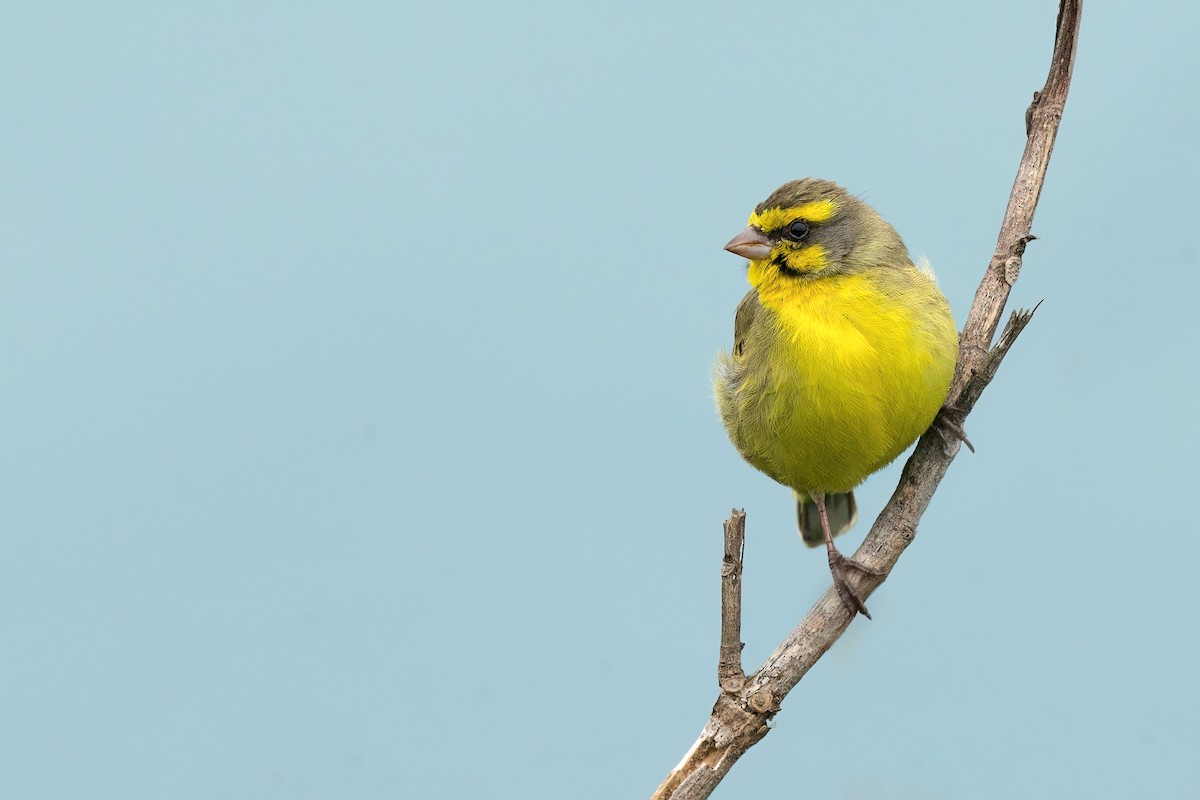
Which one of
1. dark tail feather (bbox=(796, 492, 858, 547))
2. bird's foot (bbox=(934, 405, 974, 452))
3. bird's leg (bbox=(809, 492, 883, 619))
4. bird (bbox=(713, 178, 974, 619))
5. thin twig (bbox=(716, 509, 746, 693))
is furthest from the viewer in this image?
dark tail feather (bbox=(796, 492, 858, 547))

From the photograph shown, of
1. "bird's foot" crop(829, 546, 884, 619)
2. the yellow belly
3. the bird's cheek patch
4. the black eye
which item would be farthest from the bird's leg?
the black eye

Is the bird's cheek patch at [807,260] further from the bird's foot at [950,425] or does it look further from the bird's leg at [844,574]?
the bird's leg at [844,574]

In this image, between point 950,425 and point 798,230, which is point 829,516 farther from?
point 798,230

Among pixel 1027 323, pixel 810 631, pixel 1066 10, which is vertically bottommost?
pixel 810 631

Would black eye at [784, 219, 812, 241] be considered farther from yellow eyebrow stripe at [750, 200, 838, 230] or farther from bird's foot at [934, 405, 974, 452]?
bird's foot at [934, 405, 974, 452]

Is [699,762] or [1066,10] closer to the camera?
[699,762]

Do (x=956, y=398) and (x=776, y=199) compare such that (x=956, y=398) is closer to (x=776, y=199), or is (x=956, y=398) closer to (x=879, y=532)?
(x=879, y=532)

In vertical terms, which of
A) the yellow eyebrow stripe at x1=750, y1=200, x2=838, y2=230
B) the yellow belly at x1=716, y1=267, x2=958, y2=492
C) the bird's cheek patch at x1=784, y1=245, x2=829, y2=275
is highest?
the yellow eyebrow stripe at x1=750, y1=200, x2=838, y2=230

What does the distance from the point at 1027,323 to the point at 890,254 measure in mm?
580

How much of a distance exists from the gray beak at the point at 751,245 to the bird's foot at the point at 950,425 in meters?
0.90

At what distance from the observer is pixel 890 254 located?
18.2 feet

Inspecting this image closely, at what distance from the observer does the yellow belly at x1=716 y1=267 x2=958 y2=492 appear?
5.30 meters

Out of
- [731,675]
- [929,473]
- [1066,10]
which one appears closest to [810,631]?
[731,675]

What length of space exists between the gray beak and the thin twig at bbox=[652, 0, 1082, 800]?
0.88 metres
